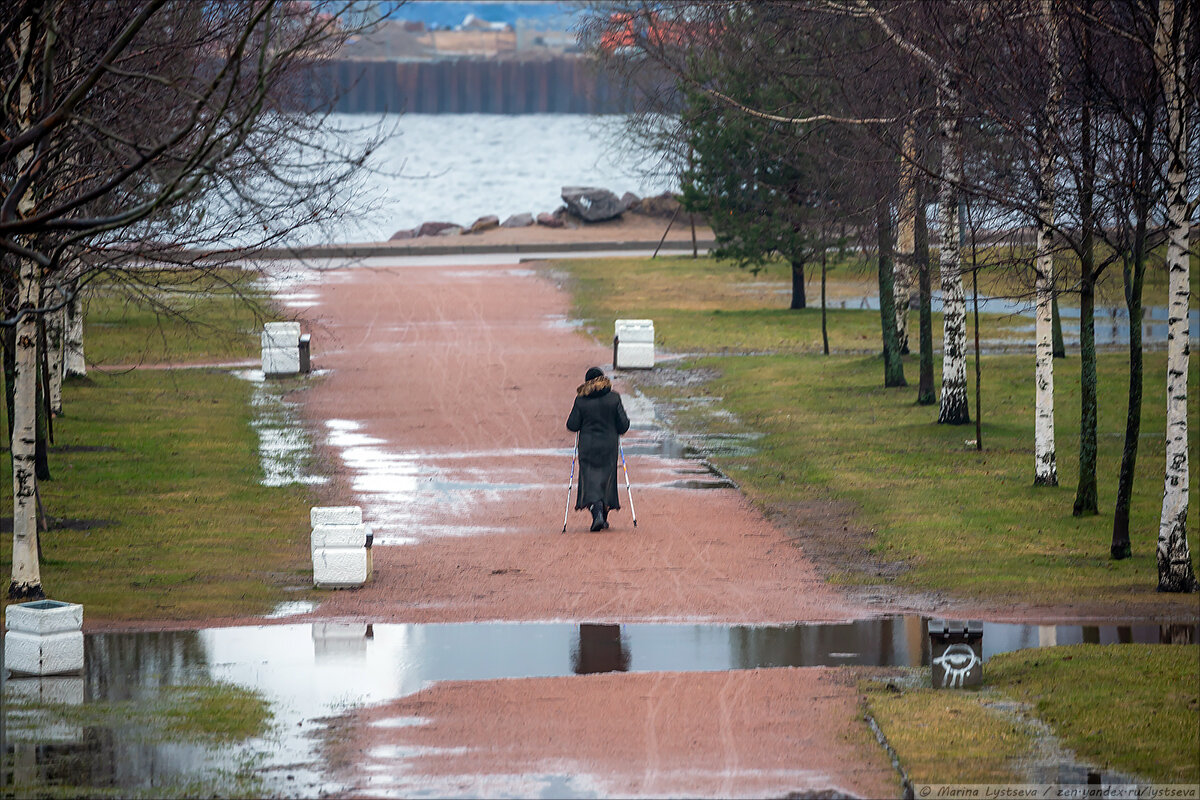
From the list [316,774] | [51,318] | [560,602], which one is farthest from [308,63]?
[316,774]

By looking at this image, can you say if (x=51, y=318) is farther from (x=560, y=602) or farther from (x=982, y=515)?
(x=982, y=515)

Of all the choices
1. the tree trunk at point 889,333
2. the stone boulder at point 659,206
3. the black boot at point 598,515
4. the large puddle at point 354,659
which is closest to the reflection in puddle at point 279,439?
the black boot at point 598,515

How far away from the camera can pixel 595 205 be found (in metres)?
63.8

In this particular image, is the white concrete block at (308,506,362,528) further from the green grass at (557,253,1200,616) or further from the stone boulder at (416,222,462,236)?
the stone boulder at (416,222,462,236)

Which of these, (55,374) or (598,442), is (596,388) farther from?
(55,374)

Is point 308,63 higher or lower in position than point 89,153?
higher

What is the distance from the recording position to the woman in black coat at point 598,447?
16.5m

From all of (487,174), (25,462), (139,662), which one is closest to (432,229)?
(25,462)

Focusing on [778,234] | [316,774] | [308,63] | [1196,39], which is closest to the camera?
[316,774]

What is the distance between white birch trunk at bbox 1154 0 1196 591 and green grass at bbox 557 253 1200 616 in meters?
0.42

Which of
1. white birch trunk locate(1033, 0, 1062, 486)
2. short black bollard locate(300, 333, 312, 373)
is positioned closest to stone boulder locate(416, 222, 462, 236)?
short black bollard locate(300, 333, 312, 373)

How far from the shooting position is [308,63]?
22.7 metres

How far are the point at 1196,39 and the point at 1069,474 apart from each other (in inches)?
304

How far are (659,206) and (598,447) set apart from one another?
48811 millimetres
